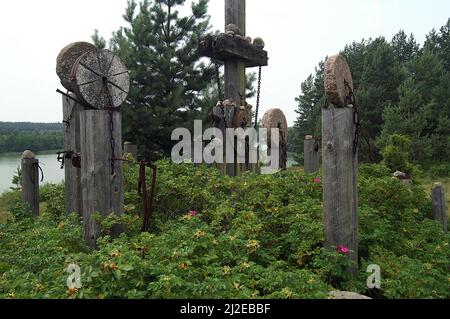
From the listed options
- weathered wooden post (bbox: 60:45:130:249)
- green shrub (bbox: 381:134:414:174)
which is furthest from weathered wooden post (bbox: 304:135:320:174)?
weathered wooden post (bbox: 60:45:130:249)

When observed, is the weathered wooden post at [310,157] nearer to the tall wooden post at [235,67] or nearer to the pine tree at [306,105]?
the tall wooden post at [235,67]

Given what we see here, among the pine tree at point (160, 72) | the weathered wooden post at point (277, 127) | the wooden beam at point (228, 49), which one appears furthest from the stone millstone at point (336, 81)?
the pine tree at point (160, 72)

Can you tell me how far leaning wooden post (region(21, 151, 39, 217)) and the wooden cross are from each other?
2.93m

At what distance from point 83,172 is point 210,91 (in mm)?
11704

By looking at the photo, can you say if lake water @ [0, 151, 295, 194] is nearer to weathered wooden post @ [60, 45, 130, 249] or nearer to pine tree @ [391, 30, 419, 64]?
weathered wooden post @ [60, 45, 130, 249]

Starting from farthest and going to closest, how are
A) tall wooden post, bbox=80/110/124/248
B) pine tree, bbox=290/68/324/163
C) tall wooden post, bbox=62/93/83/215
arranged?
pine tree, bbox=290/68/324/163 → tall wooden post, bbox=62/93/83/215 → tall wooden post, bbox=80/110/124/248

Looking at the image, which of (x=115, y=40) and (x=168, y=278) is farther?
(x=115, y=40)

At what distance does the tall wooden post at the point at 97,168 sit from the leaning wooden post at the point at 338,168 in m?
1.92

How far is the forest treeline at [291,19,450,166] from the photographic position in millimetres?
19828

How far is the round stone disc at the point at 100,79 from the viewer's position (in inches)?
150

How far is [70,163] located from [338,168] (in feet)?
10.7
